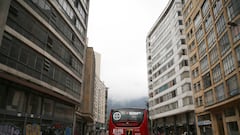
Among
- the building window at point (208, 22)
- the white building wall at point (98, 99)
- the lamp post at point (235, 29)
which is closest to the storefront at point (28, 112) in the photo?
the lamp post at point (235, 29)

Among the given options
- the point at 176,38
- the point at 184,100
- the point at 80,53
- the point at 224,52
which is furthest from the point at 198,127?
the point at 80,53

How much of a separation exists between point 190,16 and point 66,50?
28.2m

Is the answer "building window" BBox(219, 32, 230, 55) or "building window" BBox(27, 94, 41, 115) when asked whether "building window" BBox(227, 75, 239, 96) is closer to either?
"building window" BBox(219, 32, 230, 55)

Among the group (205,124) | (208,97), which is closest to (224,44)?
(208,97)

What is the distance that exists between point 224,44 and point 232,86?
590cm

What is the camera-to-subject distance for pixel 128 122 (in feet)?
51.6

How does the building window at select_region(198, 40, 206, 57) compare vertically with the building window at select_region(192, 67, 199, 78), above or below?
above

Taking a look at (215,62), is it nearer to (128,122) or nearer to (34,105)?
(128,122)

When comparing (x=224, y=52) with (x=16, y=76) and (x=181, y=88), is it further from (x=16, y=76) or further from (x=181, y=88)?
(x=16, y=76)

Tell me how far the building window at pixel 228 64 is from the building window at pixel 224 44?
1.10 meters

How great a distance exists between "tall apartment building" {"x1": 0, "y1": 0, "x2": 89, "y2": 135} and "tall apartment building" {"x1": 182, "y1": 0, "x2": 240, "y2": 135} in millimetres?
19872

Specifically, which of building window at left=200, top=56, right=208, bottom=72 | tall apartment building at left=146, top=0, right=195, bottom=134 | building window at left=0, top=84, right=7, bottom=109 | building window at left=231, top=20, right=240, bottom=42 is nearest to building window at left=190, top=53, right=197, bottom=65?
tall apartment building at left=146, top=0, right=195, bottom=134

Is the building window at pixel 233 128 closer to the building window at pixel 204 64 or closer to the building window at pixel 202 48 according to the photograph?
the building window at pixel 204 64

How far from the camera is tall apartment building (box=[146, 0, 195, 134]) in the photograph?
45969 mm
